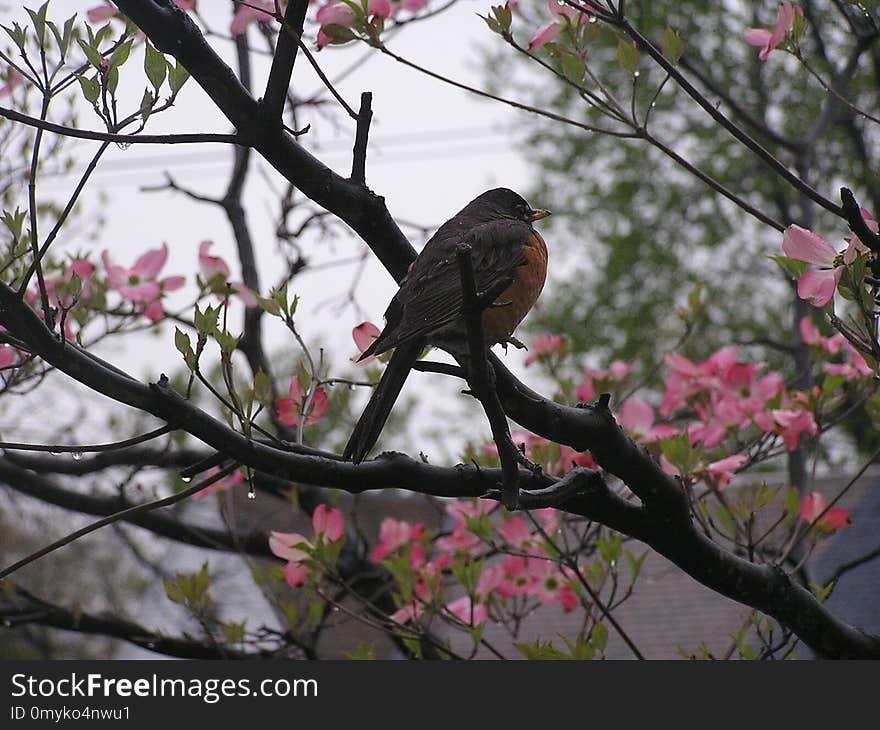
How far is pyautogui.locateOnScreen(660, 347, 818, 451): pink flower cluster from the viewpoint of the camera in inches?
136

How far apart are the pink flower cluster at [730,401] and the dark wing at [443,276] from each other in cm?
102

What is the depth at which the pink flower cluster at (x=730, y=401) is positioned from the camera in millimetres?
3451

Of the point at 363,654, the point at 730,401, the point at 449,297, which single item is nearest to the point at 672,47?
the point at 449,297

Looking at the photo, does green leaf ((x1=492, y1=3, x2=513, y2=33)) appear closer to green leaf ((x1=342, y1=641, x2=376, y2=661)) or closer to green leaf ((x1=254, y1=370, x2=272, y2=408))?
green leaf ((x1=254, y1=370, x2=272, y2=408))

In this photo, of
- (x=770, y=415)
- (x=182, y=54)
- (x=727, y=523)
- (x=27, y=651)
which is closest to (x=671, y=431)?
(x=770, y=415)

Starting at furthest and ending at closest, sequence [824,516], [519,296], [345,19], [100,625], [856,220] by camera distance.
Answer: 1. [100,625]
2. [824,516]
3. [519,296]
4. [345,19]
5. [856,220]

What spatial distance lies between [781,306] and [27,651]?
11272mm

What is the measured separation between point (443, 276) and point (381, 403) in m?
0.44

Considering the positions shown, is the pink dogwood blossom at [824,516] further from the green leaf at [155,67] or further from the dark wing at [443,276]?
the green leaf at [155,67]

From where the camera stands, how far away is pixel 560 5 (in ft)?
8.96

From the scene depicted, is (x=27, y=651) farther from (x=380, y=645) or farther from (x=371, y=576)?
(x=371, y=576)

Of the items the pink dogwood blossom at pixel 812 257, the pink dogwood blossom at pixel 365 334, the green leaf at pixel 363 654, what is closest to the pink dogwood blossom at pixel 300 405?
the pink dogwood blossom at pixel 365 334

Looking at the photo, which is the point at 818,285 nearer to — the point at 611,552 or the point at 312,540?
the point at 611,552

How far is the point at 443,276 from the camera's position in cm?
241
